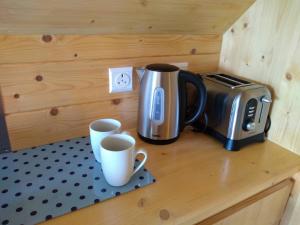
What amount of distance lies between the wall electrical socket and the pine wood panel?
51cm

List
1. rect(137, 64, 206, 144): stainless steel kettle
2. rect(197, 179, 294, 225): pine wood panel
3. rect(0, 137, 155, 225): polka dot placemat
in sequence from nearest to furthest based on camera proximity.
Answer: rect(0, 137, 155, 225): polka dot placemat < rect(197, 179, 294, 225): pine wood panel < rect(137, 64, 206, 144): stainless steel kettle

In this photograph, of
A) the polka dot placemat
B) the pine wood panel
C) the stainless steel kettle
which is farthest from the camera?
the stainless steel kettle

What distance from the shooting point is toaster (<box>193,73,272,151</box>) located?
2.64ft

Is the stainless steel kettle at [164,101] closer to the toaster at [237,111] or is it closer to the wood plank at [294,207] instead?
the toaster at [237,111]

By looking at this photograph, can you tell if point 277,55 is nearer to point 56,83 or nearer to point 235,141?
point 235,141

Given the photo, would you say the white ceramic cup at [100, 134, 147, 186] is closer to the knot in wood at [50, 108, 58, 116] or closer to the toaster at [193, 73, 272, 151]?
the knot in wood at [50, 108, 58, 116]

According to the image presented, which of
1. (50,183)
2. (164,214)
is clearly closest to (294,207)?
(164,214)

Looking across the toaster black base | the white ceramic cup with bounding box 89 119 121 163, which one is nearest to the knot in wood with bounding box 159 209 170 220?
the white ceramic cup with bounding box 89 119 121 163

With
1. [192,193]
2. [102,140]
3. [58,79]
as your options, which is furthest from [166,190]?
[58,79]

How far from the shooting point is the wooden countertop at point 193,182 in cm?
57

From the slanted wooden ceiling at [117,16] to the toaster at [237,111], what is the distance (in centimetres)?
23

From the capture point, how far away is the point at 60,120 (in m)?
0.83

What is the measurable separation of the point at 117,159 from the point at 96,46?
0.39m

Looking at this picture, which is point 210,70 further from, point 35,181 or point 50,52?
point 35,181
